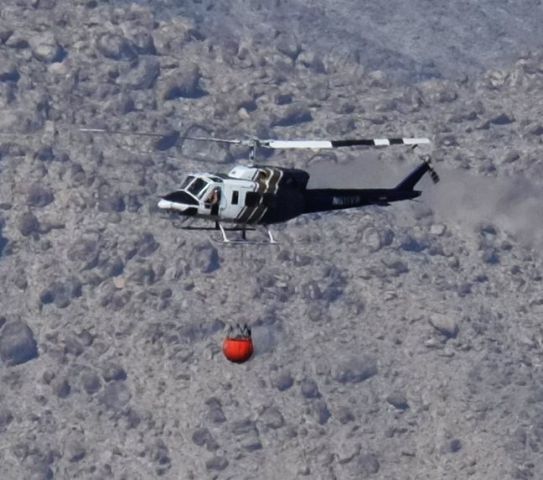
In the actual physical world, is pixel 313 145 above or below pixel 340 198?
above

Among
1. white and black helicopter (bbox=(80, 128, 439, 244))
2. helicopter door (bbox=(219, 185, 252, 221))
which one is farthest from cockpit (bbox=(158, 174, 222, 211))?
helicopter door (bbox=(219, 185, 252, 221))

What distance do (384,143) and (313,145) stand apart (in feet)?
18.6

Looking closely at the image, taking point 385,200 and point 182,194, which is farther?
point 385,200

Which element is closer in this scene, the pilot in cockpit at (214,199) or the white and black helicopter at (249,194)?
the white and black helicopter at (249,194)

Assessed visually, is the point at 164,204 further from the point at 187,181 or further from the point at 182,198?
the point at 187,181

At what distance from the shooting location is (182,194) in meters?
155

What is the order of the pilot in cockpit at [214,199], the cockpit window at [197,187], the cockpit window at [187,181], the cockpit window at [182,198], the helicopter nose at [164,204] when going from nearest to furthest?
the helicopter nose at [164,204] < the cockpit window at [182,198] < the pilot in cockpit at [214,199] < the cockpit window at [197,187] < the cockpit window at [187,181]

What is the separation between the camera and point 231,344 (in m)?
158

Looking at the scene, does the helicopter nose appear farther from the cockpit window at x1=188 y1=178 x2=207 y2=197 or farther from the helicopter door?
the helicopter door

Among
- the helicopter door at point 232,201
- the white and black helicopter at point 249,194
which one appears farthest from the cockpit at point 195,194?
the helicopter door at point 232,201

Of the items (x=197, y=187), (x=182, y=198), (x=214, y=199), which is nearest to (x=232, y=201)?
(x=214, y=199)

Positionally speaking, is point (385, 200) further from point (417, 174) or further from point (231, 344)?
point (231, 344)

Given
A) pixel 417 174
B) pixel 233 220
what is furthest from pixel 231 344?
pixel 417 174

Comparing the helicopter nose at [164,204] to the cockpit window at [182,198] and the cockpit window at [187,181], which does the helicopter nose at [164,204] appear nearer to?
the cockpit window at [182,198]
